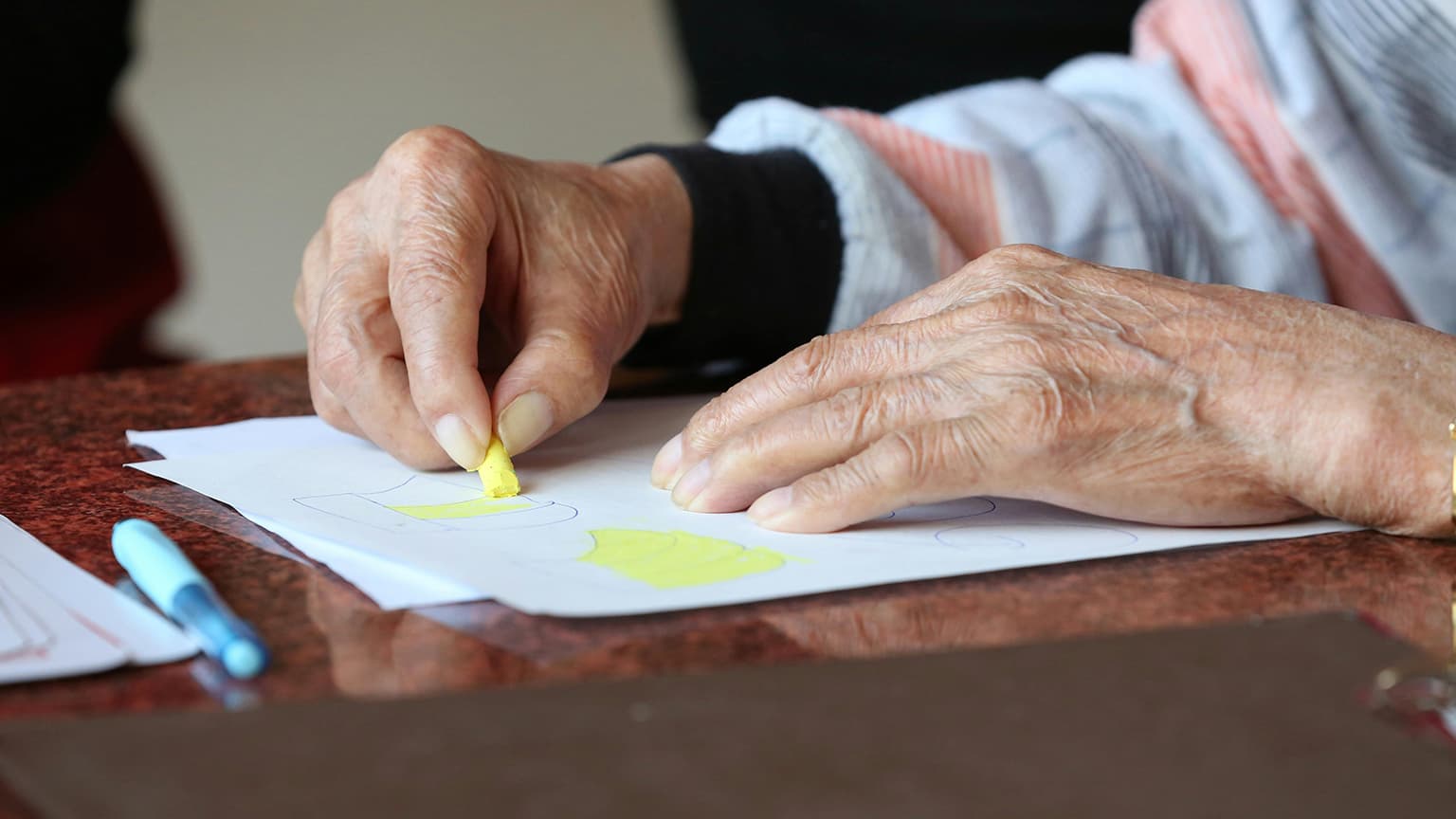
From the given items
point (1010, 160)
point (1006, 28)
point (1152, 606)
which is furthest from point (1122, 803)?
point (1006, 28)

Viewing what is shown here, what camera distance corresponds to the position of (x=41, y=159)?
184 centimetres

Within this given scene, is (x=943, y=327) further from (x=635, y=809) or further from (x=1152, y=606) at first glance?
(x=635, y=809)

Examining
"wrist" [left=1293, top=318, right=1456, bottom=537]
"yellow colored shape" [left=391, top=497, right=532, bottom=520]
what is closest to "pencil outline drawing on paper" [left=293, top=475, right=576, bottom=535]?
"yellow colored shape" [left=391, top=497, right=532, bottom=520]

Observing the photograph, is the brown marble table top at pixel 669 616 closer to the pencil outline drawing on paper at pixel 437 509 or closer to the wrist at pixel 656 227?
the pencil outline drawing on paper at pixel 437 509

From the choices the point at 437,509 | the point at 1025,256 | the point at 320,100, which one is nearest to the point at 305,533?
the point at 437,509

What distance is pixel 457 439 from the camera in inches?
26.5

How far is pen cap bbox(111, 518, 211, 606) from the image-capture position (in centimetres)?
49

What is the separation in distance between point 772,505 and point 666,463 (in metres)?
0.09

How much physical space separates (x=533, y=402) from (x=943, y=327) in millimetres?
214

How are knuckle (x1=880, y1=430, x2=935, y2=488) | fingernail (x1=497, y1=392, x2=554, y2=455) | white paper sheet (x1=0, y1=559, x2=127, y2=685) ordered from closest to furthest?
white paper sheet (x1=0, y1=559, x2=127, y2=685) → knuckle (x1=880, y1=430, x2=935, y2=488) → fingernail (x1=497, y1=392, x2=554, y2=455)

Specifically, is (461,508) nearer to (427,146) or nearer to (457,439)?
(457,439)

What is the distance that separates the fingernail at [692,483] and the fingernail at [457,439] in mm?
111

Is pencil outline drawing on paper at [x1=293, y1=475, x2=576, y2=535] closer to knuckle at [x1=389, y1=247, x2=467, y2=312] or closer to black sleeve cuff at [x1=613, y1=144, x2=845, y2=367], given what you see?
knuckle at [x1=389, y1=247, x2=467, y2=312]

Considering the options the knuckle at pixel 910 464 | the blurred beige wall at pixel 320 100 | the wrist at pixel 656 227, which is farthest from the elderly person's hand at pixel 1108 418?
the blurred beige wall at pixel 320 100
